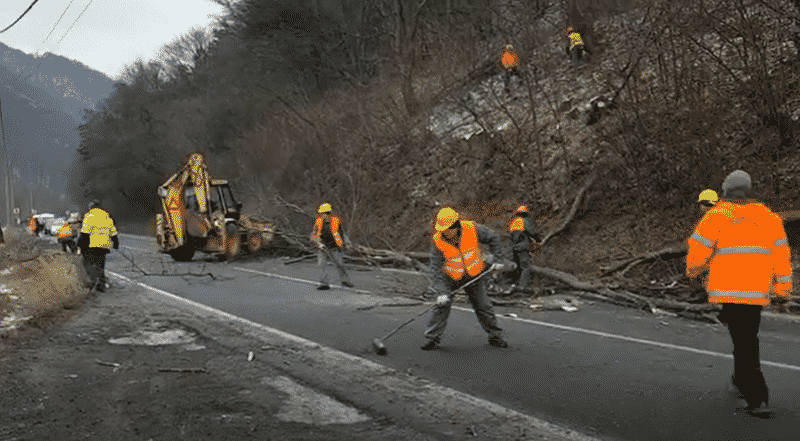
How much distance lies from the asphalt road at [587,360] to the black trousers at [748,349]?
0.19 meters

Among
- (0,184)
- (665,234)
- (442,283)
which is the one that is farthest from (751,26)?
(0,184)

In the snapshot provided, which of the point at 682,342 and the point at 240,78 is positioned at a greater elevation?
the point at 240,78

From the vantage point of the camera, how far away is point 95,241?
11805 mm

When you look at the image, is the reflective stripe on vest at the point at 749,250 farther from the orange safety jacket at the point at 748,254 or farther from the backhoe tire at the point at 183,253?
the backhoe tire at the point at 183,253

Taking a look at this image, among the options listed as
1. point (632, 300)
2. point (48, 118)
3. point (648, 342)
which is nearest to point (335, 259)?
point (632, 300)

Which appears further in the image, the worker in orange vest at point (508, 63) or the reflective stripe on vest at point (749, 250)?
the worker in orange vest at point (508, 63)

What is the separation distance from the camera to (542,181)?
17500 millimetres

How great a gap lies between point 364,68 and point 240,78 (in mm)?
10766

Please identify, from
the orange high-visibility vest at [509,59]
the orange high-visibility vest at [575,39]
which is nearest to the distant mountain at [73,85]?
the orange high-visibility vest at [509,59]

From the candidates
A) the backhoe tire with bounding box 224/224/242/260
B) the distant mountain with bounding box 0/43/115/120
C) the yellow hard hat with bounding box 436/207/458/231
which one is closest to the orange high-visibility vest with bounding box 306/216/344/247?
the backhoe tire with bounding box 224/224/242/260

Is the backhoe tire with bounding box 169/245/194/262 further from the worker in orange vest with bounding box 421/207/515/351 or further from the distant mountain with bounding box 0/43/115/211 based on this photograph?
the distant mountain with bounding box 0/43/115/211

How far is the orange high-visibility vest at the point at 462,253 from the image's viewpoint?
688 centimetres

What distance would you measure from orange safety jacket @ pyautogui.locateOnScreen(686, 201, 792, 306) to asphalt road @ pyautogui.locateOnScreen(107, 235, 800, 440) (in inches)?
37.4

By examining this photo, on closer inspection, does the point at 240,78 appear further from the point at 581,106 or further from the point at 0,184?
the point at 0,184
